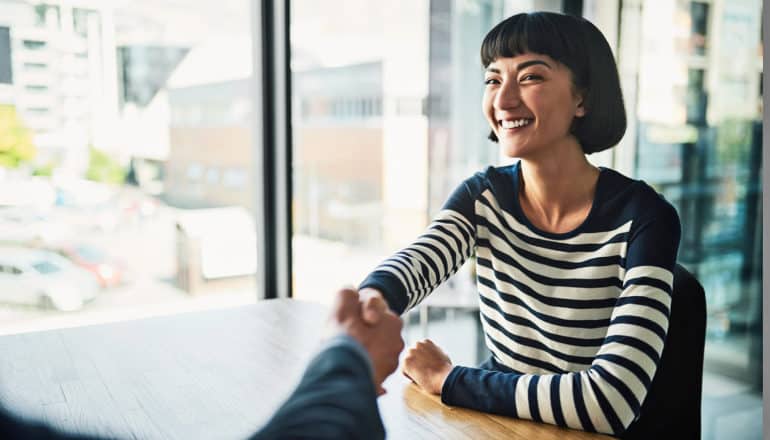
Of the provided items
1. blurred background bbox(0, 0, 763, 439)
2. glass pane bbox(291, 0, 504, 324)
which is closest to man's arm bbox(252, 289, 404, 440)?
blurred background bbox(0, 0, 763, 439)

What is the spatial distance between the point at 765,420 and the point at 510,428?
559 millimetres

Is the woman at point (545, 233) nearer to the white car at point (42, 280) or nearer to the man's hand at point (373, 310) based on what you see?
the man's hand at point (373, 310)

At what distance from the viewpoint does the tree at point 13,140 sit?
1684mm

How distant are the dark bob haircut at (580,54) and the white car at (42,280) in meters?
1.29

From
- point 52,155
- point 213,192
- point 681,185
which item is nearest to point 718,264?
point 681,185

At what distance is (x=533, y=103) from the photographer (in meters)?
1.20

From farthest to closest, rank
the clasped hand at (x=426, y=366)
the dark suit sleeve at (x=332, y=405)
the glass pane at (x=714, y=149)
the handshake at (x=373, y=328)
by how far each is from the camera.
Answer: the glass pane at (x=714, y=149) → the clasped hand at (x=426, y=366) → the handshake at (x=373, y=328) → the dark suit sleeve at (x=332, y=405)

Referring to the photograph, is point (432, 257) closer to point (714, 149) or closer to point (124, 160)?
point (124, 160)

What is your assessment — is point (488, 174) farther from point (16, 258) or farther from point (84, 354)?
point (16, 258)

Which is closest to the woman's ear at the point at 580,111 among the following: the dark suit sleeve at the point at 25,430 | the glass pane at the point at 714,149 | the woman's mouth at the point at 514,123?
the woman's mouth at the point at 514,123

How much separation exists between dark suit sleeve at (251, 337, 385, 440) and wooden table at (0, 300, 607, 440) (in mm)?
237

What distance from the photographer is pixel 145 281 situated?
78.8 inches

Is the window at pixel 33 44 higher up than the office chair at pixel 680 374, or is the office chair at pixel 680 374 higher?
the window at pixel 33 44

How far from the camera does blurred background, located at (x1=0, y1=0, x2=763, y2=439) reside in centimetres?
178
